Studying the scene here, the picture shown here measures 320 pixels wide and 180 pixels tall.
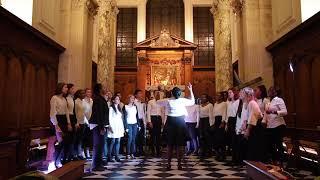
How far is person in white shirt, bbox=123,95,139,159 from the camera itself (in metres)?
8.51

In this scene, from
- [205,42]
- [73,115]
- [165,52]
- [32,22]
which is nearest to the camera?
[73,115]

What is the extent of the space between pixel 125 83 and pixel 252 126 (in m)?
14.5

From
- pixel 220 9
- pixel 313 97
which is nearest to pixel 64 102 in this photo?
pixel 313 97

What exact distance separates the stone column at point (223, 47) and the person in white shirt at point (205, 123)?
5.52 metres

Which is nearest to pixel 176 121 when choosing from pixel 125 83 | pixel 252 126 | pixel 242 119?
pixel 242 119

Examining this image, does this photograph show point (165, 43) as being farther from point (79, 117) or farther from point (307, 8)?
point (79, 117)

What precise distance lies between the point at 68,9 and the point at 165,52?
31.7ft

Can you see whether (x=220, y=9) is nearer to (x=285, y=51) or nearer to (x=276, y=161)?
(x=285, y=51)

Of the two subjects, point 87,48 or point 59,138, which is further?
point 87,48

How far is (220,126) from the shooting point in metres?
8.41

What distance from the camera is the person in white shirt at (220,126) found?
8320mm

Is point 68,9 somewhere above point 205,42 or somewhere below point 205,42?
below

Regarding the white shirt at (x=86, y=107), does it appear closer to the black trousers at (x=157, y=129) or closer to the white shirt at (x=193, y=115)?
the black trousers at (x=157, y=129)

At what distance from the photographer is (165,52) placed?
64.0ft
